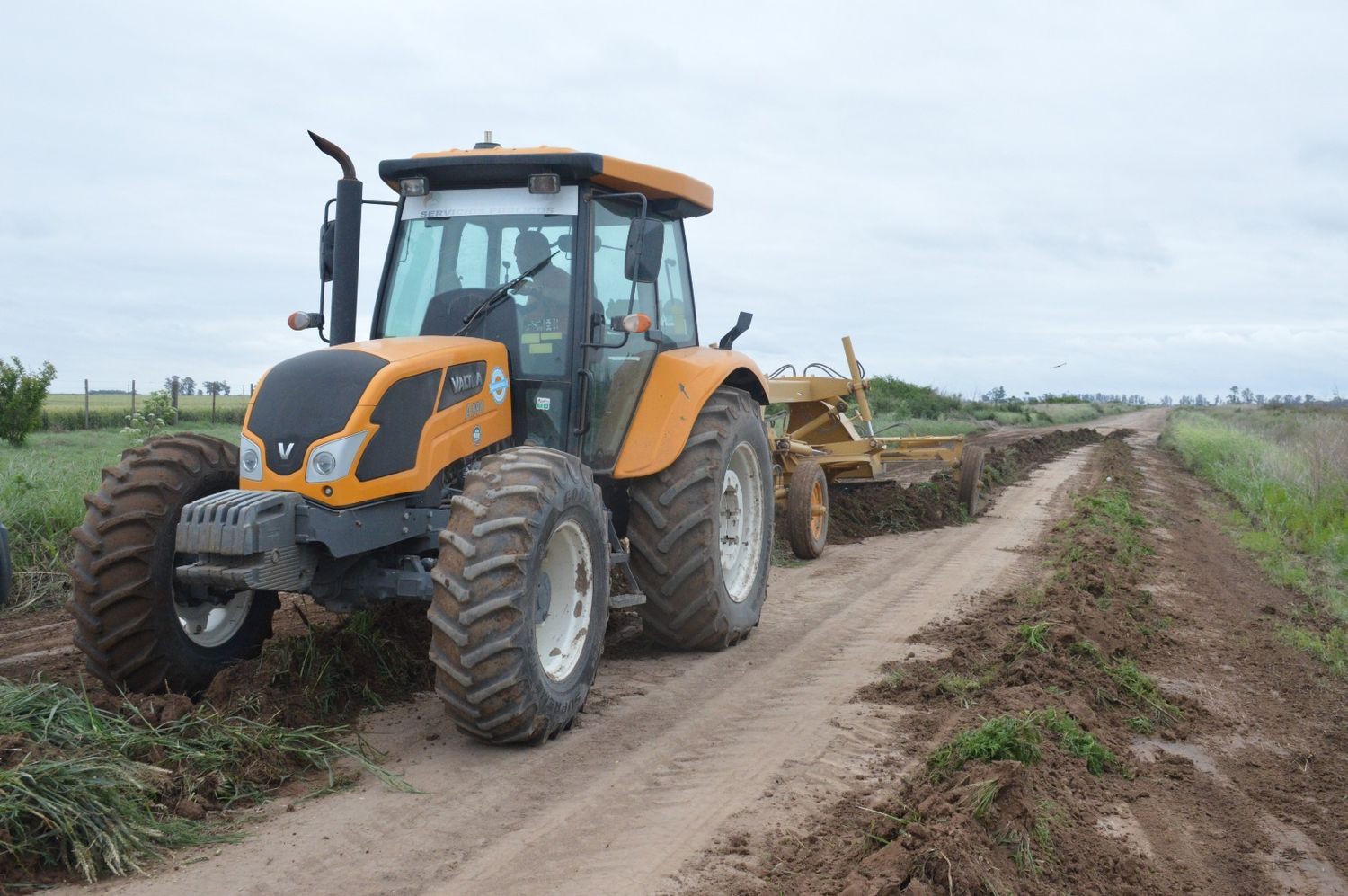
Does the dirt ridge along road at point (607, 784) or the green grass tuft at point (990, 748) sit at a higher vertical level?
the green grass tuft at point (990, 748)

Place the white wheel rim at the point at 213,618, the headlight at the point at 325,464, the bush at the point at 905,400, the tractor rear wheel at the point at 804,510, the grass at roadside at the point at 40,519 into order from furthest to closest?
the bush at the point at 905,400, the tractor rear wheel at the point at 804,510, the grass at roadside at the point at 40,519, the white wheel rim at the point at 213,618, the headlight at the point at 325,464

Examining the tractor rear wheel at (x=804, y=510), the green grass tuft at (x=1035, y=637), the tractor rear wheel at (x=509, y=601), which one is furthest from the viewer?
the tractor rear wheel at (x=804, y=510)

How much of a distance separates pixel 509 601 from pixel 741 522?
Result: 3204 millimetres

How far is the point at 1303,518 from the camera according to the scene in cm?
1384

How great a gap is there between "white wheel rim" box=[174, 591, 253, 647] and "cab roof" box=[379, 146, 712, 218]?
2.45 meters

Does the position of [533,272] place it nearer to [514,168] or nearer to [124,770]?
[514,168]

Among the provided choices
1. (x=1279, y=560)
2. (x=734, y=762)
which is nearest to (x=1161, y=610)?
(x=1279, y=560)

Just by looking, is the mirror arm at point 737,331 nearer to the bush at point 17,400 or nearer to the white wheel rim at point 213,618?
the white wheel rim at point 213,618

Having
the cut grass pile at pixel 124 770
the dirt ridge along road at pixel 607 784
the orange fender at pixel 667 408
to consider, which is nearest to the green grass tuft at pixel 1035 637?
the dirt ridge along road at pixel 607 784

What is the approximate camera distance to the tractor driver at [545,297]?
6.24 m

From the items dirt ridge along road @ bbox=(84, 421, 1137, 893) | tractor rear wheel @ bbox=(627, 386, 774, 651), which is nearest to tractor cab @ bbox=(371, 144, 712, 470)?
tractor rear wheel @ bbox=(627, 386, 774, 651)

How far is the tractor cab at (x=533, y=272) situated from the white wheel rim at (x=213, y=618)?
5.38 ft

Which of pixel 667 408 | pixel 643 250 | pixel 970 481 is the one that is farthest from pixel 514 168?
pixel 970 481

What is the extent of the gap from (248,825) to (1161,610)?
6815 mm
